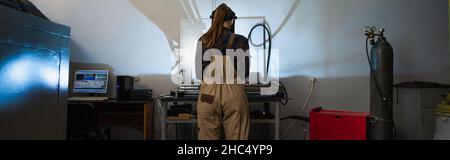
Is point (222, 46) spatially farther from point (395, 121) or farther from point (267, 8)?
point (395, 121)

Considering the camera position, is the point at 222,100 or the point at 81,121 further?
the point at 81,121

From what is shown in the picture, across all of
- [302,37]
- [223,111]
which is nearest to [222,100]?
[223,111]

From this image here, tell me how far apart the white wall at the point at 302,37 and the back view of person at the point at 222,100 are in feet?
4.60

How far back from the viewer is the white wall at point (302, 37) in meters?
3.53

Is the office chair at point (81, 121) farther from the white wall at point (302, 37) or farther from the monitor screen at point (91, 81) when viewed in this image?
the white wall at point (302, 37)

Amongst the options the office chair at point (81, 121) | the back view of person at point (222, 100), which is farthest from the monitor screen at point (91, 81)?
the back view of person at point (222, 100)

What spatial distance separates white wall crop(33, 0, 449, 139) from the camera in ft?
11.6

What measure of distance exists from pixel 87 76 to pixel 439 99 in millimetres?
3723

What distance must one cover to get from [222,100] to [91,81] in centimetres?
195

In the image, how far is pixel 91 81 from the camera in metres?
3.49

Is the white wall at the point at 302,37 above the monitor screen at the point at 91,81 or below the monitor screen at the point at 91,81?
above

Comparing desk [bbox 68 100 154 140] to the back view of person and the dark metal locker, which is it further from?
the dark metal locker

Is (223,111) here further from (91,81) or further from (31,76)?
(91,81)

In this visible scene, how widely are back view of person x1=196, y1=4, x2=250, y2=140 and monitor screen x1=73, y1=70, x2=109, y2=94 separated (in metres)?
1.68
